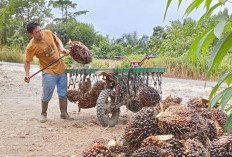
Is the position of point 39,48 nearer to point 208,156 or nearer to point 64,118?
point 64,118

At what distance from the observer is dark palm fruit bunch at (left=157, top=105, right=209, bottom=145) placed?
190 cm

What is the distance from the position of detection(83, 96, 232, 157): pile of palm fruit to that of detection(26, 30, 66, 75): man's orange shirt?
10.7 feet

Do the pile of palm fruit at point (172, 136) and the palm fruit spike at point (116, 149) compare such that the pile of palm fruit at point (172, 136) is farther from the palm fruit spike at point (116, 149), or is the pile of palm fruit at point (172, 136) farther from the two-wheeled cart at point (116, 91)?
the two-wheeled cart at point (116, 91)

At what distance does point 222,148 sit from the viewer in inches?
69.9

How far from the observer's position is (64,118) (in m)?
5.51

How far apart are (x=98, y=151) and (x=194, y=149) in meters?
0.61

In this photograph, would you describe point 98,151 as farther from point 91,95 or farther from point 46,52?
point 46,52

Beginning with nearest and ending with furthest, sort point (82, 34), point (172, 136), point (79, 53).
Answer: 1. point (172, 136)
2. point (79, 53)
3. point (82, 34)

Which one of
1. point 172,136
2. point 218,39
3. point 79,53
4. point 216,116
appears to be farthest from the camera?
point 79,53

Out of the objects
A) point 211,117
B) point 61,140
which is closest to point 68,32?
point 61,140

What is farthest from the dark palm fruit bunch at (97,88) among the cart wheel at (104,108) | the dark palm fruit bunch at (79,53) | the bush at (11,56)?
the bush at (11,56)

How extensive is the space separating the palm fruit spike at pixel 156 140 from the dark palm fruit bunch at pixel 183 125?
0.08 metres

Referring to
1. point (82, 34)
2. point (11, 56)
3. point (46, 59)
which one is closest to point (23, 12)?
point (82, 34)

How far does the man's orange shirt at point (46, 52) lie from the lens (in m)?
5.14
